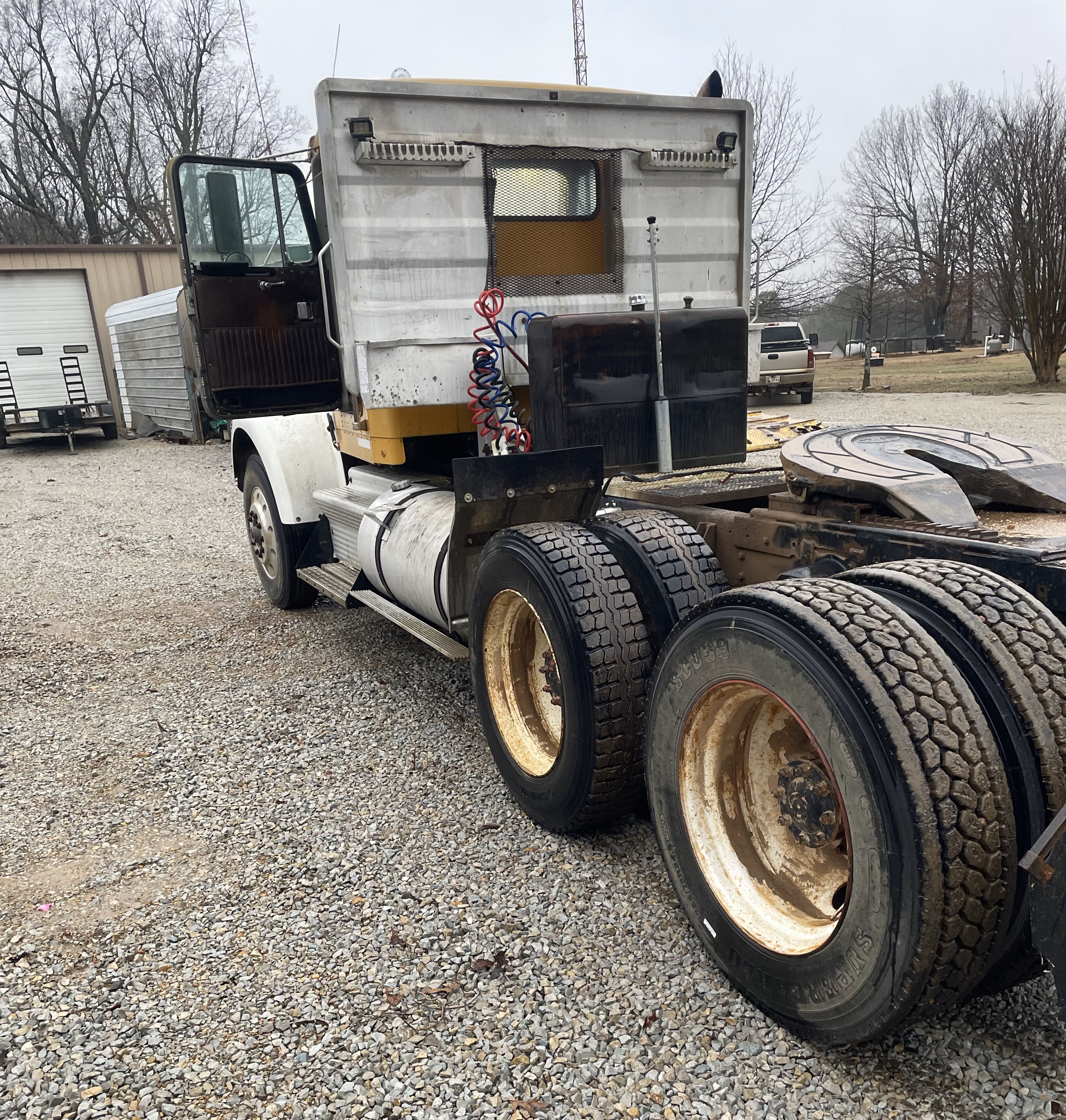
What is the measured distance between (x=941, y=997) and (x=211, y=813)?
2.81m

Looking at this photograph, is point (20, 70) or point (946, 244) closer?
point (20, 70)

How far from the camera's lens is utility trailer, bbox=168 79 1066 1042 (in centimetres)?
193

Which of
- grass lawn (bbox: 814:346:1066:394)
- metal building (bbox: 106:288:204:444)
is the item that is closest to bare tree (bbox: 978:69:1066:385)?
grass lawn (bbox: 814:346:1066:394)

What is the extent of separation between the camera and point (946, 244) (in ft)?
155

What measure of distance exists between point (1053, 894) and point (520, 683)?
2.18 m

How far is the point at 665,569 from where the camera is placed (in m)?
3.14

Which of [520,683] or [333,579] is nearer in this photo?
[520,683]

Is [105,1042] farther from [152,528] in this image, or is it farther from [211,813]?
[152,528]

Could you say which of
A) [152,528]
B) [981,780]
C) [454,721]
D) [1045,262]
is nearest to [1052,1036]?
[981,780]

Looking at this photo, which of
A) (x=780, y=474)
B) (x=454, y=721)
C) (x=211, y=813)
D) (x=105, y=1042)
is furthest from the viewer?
(x=454, y=721)

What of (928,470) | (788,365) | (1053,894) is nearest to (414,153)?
(928,470)

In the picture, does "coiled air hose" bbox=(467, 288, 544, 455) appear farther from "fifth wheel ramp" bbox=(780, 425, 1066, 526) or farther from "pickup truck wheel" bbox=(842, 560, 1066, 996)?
"pickup truck wheel" bbox=(842, 560, 1066, 996)

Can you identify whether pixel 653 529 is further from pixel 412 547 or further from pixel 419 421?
pixel 419 421

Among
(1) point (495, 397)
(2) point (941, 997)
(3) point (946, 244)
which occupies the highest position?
(3) point (946, 244)
